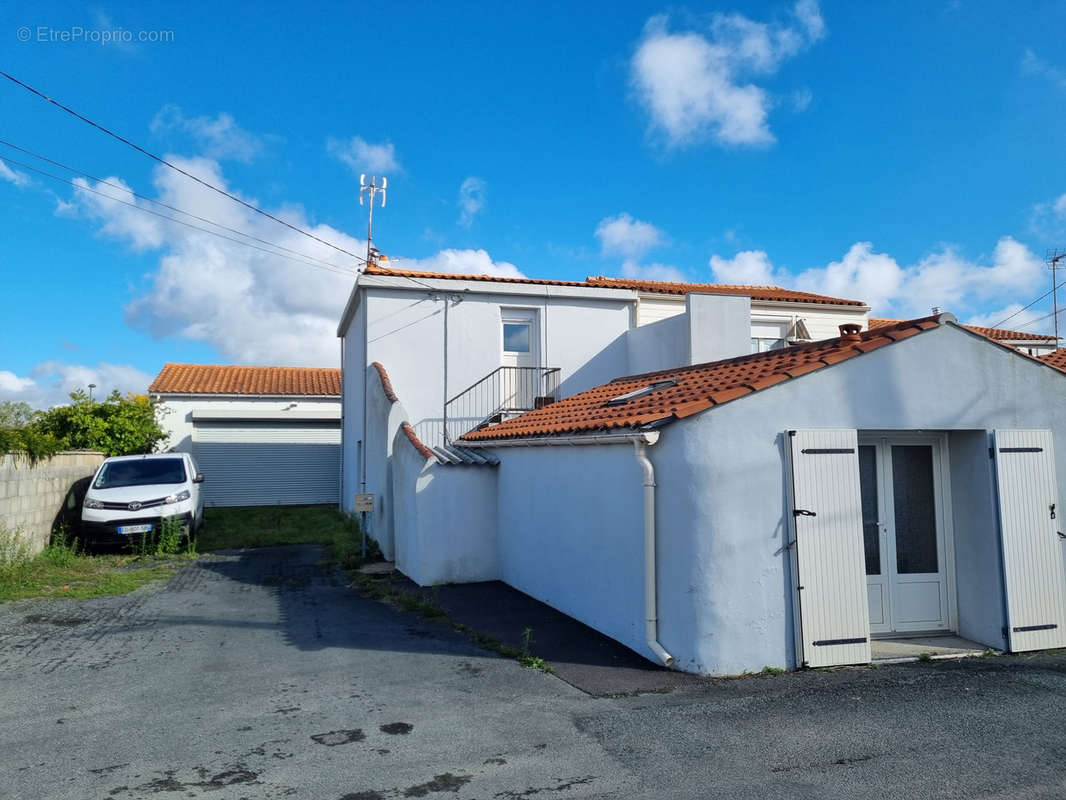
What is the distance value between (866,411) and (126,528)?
39.9ft

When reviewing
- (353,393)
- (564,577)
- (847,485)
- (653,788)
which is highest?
(353,393)

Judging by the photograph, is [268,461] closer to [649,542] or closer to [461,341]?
[461,341]

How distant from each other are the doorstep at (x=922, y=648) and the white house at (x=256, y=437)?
61.7ft

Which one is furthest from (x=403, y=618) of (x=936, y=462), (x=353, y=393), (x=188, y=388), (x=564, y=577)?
(x=188, y=388)

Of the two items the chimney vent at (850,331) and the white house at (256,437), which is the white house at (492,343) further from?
the white house at (256,437)

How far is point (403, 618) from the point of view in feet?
28.0

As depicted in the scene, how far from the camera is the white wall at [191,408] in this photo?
2222cm

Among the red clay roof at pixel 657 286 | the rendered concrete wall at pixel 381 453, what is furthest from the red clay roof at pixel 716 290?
the rendered concrete wall at pixel 381 453

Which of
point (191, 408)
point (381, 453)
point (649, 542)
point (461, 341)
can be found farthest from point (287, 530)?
point (649, 542)

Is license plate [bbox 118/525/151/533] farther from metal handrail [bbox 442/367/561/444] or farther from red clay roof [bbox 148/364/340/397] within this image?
red clay roof [bbox 148/364/340/397]

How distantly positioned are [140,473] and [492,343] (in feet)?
23.9

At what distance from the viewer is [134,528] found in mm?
12898

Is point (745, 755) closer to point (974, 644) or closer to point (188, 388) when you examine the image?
point (974, 644)

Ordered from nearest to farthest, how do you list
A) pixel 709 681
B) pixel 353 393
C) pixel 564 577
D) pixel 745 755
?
1. pixel 745 755
2. pixel 709 681
3. pixel 564 577
4. pixel 353 393
